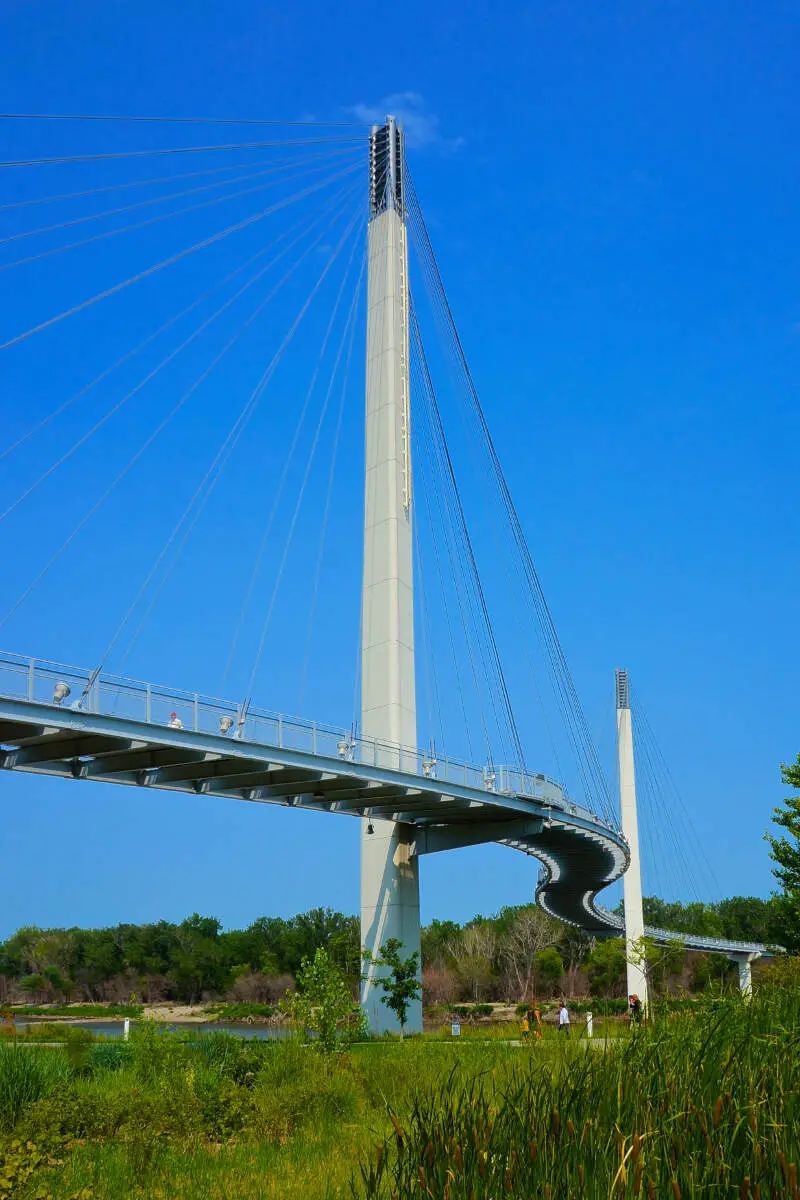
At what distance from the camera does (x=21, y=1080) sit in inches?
634

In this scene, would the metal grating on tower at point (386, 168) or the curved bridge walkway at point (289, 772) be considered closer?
the curved bridge walkway at point (289, 772)

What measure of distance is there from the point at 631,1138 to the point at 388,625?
31.5 m

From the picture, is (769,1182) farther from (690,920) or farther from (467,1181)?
(690,920)

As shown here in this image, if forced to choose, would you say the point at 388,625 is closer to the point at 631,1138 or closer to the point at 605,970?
the point at 631,1138

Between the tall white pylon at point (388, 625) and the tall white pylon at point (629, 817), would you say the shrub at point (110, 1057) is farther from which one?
the tall white pylon at point (629, 817)

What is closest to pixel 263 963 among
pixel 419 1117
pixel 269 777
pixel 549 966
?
pixel 549 966

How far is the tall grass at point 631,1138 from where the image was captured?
21.1ft

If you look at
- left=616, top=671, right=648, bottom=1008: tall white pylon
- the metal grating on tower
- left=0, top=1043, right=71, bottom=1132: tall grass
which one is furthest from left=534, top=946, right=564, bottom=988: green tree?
left=0, top=1043, right=71, bottom=1132: tall grass

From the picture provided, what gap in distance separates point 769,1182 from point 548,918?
95498 millimetres

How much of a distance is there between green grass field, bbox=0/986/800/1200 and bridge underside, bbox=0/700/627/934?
6.43m

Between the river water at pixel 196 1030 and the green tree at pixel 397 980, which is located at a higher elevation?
the green tree at pixel 397 980

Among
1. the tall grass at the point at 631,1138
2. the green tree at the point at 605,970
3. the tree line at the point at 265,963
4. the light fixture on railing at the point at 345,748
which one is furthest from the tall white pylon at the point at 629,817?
the tall grass at the point at 631,1138

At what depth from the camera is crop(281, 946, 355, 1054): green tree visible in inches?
780

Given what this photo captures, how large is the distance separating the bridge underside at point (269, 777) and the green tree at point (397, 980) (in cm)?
396
